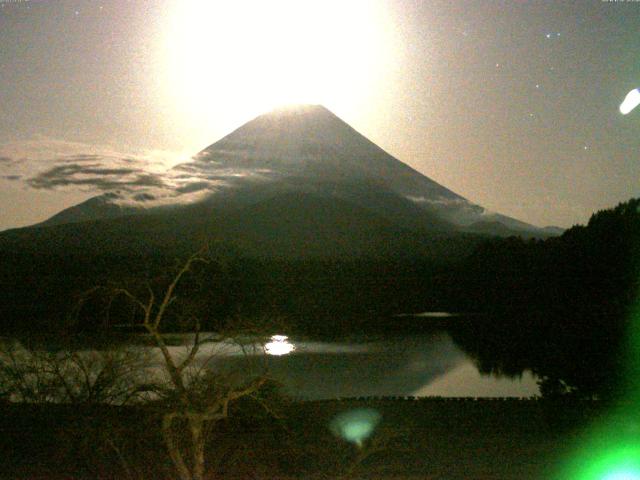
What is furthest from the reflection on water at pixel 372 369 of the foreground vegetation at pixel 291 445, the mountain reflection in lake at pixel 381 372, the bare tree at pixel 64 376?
the bare tree at pixel 64 376

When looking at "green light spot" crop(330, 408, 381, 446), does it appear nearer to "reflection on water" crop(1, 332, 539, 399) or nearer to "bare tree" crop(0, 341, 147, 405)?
→ "reflection on water" crop(1, 332, 539, 399)

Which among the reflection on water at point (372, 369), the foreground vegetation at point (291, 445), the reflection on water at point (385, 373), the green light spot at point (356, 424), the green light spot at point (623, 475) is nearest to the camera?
the green light spot at point (623, 475)

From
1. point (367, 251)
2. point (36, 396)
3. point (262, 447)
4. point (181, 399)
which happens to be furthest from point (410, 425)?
point (367, 251)

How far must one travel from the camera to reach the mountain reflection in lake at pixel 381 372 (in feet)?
46.4

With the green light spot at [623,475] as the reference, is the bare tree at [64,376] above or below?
above

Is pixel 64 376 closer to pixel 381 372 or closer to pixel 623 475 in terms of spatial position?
pixel 623 475

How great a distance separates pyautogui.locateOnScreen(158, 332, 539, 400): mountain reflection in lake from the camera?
1413 cm

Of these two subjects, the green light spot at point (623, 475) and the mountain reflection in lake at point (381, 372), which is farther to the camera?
the mountain reflection in lake at point (381, 372)

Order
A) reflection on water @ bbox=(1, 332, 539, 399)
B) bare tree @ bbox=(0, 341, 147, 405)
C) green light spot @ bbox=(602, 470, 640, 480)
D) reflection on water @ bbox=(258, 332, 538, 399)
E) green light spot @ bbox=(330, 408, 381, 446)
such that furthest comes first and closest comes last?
reflection on water @ bbox=(258, 332, 538, 399) < reflection on water @ bbox=(1, 332, 539, 399) < green light spot @ bbox=(330, 408, 381, 446) < bare tree @ bbox=(0, 341, 147, 405) < green light spot @ bbox=(602, 470, 640, 480)

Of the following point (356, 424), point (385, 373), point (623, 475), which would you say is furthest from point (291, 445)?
point (385, 373)

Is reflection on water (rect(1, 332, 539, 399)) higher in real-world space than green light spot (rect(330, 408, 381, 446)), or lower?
lower

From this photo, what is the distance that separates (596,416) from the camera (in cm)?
978

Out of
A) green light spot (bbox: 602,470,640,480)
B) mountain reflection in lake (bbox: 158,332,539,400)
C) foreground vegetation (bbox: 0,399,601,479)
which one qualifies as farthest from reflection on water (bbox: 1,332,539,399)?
green light spot (bbox: 602,470,640,480)

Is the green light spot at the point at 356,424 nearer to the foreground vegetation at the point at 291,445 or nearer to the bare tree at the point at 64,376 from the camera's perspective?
the foreground vegetation at the point at 291,445
